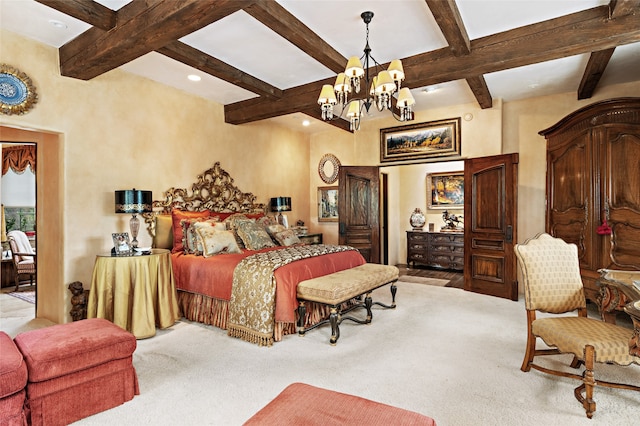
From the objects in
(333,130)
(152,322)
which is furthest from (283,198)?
(152,322)

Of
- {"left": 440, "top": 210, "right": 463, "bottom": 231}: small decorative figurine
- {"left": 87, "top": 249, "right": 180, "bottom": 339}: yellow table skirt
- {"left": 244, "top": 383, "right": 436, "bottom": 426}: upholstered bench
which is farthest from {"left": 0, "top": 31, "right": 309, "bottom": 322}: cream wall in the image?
{"left": 440, "top": 210, "right": 463, "bottom": 231}: small decorative figurine

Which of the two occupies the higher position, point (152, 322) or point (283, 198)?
point (283, 198)

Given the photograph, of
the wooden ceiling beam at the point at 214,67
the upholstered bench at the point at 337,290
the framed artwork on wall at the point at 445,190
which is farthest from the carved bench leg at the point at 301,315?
the framed artwork on wall at the point at 445,190

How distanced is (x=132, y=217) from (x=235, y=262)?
4.66 ft

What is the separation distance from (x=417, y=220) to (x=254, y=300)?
534 centimetres

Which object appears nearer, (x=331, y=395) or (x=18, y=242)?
(x=331, y=395)

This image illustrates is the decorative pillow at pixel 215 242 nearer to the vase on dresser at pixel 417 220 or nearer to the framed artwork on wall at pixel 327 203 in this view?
the framed artwork on wall at pixel 327 203

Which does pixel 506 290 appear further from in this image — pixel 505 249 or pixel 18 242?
pixel 18 242

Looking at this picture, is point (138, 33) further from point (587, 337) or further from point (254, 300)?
point (587, 337)

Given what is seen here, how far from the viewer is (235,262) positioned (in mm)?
3668

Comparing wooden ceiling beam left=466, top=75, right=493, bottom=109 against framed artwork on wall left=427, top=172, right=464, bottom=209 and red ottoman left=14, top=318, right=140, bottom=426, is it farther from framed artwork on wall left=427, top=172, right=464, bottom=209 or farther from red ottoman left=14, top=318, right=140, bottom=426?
red ottoman left=14, top=318, right=140, bottom=426

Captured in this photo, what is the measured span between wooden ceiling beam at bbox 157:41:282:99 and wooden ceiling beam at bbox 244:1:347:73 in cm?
109

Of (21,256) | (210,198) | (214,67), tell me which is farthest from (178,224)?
(21,256)

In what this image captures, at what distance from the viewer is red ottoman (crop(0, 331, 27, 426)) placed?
1.80 meters
